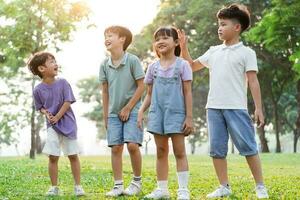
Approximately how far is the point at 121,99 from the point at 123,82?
0.22 meters

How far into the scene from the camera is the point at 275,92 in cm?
3775

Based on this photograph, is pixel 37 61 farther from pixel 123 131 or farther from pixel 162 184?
pixel 162 184

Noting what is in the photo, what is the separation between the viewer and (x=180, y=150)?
6.59m

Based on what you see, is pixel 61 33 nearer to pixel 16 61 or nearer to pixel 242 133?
pixel 16 61

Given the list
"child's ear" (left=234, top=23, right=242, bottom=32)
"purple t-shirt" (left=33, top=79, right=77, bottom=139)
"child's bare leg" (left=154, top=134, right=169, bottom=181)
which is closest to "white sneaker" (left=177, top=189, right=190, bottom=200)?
"child's bare leg" (left=154, top=134, right=169, bottom=181)

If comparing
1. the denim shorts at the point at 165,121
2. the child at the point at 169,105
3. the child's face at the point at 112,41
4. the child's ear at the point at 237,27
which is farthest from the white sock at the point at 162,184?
the child's ear at the point at 237,27

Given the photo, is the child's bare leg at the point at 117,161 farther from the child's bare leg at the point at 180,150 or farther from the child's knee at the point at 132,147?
the child's bare leg at the point at 180,150

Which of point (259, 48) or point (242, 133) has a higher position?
point (259, 48)

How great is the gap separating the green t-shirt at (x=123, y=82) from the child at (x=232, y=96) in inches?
26.1

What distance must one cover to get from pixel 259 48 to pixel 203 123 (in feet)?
53.1

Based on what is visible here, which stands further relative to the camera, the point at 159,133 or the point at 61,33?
the point at 61,33

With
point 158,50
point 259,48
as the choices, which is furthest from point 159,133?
point 259,48

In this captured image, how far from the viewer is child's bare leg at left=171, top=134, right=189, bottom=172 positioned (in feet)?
21.5

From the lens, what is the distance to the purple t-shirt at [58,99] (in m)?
7.45
